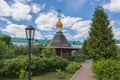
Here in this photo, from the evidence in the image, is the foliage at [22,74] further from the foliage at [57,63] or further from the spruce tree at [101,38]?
the spruce tree at [101,38]

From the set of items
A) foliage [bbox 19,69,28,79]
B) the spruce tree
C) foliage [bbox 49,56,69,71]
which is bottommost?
foliage [bbox 19,69,28,79]

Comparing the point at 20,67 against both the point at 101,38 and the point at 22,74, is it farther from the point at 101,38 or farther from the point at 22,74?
the point at 101,38

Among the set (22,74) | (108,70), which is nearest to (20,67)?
(22,74)

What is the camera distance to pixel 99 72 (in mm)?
17719

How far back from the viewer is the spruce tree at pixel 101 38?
20984 millimetres

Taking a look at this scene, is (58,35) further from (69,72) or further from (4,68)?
(4,68)

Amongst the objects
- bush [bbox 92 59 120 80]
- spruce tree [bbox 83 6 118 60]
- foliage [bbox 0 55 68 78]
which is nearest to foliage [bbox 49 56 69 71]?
foliage [bbox 0 55 68 78]

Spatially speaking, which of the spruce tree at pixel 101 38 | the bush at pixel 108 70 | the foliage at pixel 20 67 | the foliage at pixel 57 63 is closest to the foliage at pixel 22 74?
the foliage at pixel 20 67

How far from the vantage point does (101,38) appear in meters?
21.2

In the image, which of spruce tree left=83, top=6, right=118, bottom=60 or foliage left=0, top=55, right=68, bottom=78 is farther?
foliage left=0, top=55, right=68, bottom=78

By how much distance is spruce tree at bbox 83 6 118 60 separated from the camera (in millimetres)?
20984

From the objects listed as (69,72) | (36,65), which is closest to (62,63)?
(69,72)

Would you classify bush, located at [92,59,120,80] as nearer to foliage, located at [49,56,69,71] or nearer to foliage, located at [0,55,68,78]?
foliage, located at [0,55,68,78]

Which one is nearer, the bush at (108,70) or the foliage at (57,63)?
the bush at (108,70)
